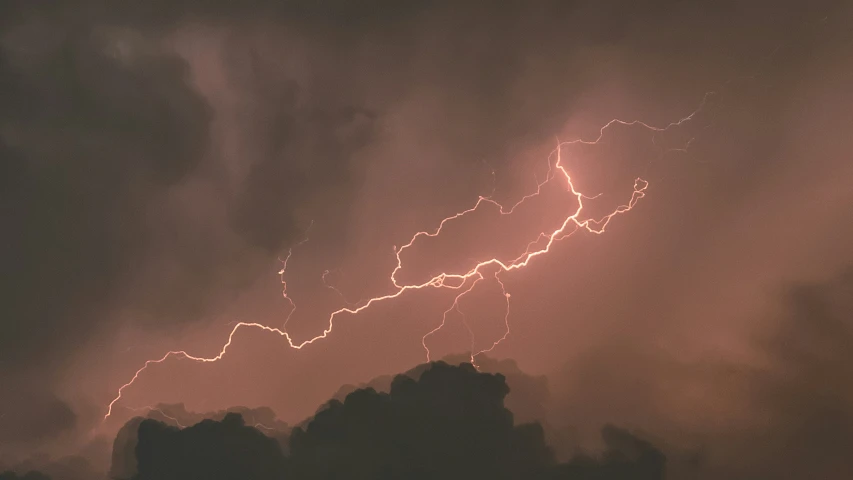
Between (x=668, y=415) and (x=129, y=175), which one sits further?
(x=129, y=175)

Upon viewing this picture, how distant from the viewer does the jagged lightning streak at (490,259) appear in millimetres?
3437

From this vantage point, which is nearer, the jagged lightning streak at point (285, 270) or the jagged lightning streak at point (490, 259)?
the jagged lightning streak at point (490, 259)

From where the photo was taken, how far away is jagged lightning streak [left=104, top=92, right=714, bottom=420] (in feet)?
11.3

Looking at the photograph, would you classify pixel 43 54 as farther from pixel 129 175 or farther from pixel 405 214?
pixel 405 214

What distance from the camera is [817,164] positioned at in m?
3.24

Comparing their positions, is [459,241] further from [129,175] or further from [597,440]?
[129,175]

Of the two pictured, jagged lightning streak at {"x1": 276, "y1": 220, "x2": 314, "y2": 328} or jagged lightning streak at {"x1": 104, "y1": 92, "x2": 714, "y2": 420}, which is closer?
jagged lightning streak at {"x1": 104, "y1": 92, "x2": 714, "y2": 420}

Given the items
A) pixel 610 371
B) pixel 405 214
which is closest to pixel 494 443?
pixel 610 371

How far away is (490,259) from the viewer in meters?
3.50

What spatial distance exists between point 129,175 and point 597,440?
12.9 feet

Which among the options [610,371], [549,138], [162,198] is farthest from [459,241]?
[162,198]

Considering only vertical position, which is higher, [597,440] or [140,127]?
[140,127]

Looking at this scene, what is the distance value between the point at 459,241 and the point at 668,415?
189cm

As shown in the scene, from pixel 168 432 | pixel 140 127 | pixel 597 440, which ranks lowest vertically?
pixel 597 440
